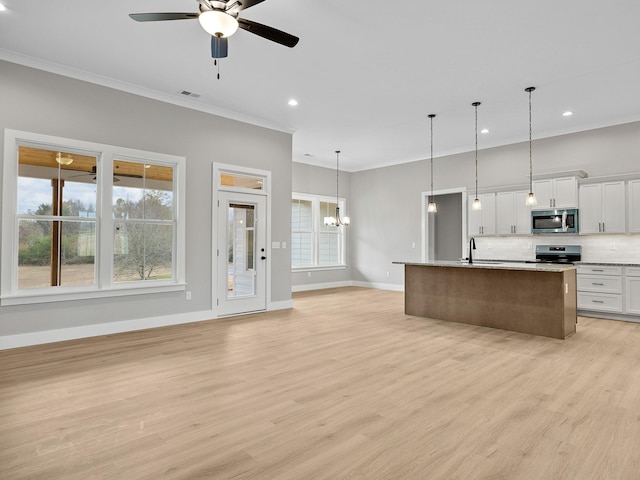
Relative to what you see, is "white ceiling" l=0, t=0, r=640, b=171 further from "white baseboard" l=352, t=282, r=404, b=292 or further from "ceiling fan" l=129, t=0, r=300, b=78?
"white baseboard" l=352, t=282, r=404, b=292

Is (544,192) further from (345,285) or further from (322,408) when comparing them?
(322,408)

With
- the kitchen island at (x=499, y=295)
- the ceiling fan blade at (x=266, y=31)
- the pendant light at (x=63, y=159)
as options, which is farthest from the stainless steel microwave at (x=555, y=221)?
the pendant light at (x=63, y=159)

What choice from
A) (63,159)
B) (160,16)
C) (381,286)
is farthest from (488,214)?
(63,159)

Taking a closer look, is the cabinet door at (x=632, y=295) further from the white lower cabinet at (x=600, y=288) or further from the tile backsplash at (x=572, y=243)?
the tile backsplash at (x=572, y=243)

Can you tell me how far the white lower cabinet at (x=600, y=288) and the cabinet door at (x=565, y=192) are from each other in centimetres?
108

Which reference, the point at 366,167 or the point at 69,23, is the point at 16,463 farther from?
the point at 366,167

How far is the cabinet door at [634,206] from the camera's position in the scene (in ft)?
19.2

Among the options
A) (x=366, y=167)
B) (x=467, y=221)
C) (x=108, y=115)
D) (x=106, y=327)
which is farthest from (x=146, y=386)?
(x=366, y=167)

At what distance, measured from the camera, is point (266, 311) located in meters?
6.59

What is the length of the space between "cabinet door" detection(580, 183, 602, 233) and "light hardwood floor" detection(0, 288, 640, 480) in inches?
81.2

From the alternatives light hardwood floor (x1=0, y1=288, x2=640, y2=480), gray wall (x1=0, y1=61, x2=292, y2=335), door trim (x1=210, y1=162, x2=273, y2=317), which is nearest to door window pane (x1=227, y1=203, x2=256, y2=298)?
door trim (x1=210, y1=162, x2=273, y2=317)

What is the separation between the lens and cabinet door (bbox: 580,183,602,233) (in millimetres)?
6180

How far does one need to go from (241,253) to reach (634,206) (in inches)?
245

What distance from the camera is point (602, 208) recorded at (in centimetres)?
615
